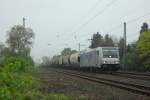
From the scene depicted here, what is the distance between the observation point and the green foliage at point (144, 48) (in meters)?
46.0

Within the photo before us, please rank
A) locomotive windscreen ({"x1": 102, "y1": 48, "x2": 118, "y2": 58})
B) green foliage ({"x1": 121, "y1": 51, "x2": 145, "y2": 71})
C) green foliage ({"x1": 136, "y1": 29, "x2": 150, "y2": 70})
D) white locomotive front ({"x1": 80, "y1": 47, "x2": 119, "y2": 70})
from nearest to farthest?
1. white locomotive front ({"x1": 80, "y1": 47, "x2": 119, "y2": 70})
2. locomotive windscreen ({"x1": 102, "y1": 48, "x2": 118, "y2": 58})
3. green foliage ({"x1": 136, "y1": 29, "x2": 150, "y2": 70})
4. green foliage ({"x1": 121, "y1": 51, "x2": 145, "y2": 71})

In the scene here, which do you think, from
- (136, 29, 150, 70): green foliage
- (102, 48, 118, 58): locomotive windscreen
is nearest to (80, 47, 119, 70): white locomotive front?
(102, 48, 118, 58): locomotive windscreen

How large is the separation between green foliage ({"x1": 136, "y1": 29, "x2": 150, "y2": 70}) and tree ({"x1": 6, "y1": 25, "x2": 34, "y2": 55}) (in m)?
16.1

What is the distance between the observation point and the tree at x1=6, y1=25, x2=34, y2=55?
49634mm

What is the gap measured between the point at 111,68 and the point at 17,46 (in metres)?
18.7

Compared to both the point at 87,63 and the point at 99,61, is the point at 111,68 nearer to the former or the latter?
the point at 99,61

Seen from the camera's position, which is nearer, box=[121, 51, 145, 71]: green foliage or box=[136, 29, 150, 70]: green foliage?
box=[136, 29, 150, 70]: green foliage

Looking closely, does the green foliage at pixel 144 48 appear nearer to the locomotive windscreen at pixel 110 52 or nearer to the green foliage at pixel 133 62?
the green foliage at pixel 133 62

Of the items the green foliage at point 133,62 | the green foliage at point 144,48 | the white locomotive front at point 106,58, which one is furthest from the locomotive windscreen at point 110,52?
the green foliage at point 133,62

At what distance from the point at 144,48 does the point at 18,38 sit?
18.4 metres

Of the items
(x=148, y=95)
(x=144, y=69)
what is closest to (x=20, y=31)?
(x=144, y=69)

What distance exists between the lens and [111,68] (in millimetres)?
35406

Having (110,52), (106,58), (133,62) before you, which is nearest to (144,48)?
(133,62)

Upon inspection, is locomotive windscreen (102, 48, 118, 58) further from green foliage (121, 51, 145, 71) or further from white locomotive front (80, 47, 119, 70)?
green foliage (121, 51, 145, 71)
